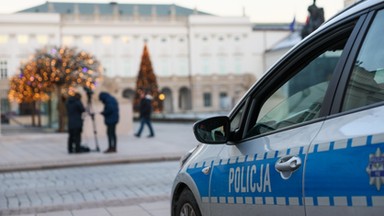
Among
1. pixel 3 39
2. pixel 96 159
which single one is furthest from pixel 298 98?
pixel 3 39

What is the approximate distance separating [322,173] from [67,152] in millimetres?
14890

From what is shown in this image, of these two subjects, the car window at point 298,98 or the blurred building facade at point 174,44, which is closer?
the car window at point 298,98

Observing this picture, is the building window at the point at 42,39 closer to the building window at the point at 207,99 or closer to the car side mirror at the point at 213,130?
the building window at the point at 207,99

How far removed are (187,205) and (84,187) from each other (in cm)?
580

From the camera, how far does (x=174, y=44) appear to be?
324 ft

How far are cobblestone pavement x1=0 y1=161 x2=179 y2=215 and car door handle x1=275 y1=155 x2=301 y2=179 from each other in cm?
507

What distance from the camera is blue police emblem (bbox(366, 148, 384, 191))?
220 centimetres

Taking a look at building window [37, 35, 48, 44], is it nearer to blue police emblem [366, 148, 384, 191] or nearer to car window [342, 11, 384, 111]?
car window [342, 11, 384, 111]

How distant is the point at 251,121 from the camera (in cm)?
364

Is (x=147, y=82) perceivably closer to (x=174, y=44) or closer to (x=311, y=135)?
(x=174, y=44)

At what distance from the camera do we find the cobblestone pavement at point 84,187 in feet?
25.9

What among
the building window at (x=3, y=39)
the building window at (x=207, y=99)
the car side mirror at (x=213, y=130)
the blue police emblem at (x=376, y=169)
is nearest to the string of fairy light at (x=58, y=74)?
the car side mirror at (x=213, y=130)

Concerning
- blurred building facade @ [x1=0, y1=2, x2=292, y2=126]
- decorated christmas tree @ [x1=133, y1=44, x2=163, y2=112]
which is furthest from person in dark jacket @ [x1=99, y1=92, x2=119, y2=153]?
blurred building facade @ [x1=0, y1=2, x2=292, y2=126]

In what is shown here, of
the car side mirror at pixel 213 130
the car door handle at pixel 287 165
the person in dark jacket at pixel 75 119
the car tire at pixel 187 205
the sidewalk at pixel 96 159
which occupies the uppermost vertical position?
the car side mirror at pixel 213 130
